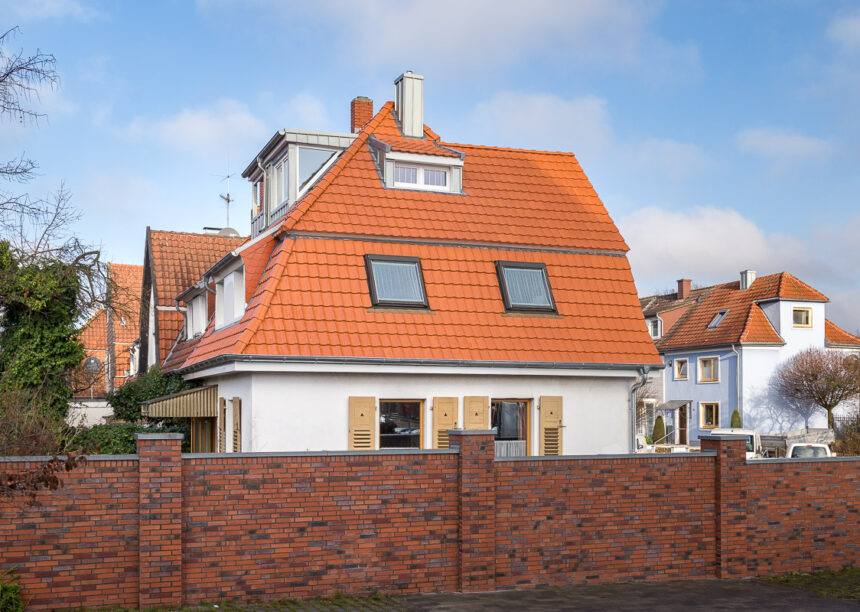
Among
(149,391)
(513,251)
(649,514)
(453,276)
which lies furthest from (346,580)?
(149,391)

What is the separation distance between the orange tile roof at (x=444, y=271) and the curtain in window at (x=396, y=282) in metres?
0.26

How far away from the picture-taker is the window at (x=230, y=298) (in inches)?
730

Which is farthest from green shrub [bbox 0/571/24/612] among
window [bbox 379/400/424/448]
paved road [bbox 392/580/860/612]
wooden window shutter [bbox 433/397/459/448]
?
wooden window shutter [bbox 433/397/459/448]

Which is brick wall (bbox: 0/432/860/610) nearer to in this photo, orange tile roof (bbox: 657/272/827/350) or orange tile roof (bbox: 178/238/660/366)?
orange tile roof (bbox: 178/238/660/366)

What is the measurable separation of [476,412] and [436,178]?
554 cm

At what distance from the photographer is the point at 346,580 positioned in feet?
39.4

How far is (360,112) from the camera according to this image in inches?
1027

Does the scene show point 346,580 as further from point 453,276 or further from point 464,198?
point 464,198

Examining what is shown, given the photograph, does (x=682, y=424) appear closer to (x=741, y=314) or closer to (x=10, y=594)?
(x=741, y=314)

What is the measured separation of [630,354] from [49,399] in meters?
11.9

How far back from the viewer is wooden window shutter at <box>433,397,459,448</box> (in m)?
17.3

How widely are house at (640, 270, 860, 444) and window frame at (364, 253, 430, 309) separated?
30.2 meters

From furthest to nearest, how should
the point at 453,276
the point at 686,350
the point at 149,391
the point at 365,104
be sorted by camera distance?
1. the point at 686,350
2. the point at 365,104
3. the point at 149,391
4. the point at 453,276

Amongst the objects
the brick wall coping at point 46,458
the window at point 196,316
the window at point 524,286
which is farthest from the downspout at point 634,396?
the brick wall coping at point 46,458
